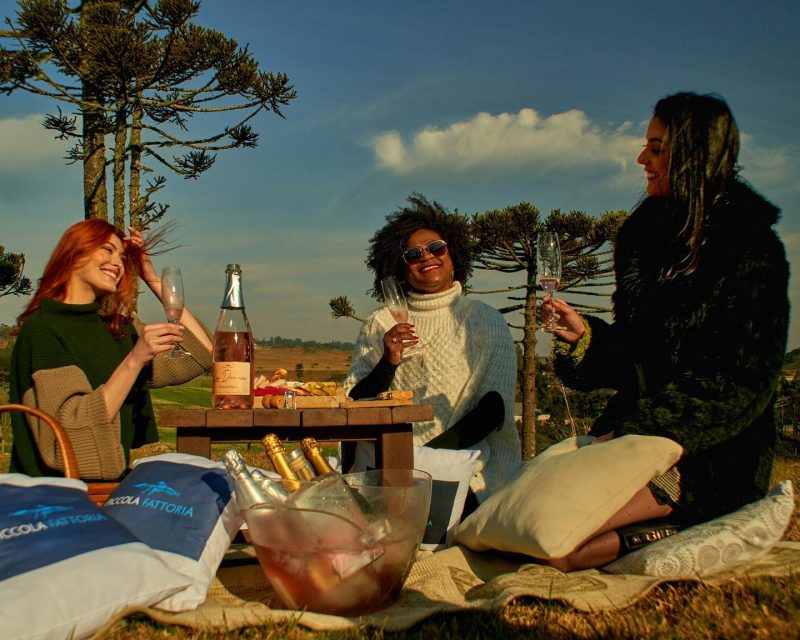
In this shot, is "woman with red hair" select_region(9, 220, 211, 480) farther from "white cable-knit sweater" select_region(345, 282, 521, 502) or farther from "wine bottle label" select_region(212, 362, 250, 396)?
"white cable-knit sweater" select_region(345, 282, 521, 502)

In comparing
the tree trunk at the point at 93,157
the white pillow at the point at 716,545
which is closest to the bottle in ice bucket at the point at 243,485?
the white pillow at the point at 716,545

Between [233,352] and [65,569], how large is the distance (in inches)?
48.0

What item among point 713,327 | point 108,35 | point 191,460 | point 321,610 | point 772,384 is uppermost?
point 108,35

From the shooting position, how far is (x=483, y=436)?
4066 mm

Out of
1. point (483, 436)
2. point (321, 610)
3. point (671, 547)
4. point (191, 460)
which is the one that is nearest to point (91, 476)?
point (191, 460)

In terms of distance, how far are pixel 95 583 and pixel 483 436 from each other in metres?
2.44

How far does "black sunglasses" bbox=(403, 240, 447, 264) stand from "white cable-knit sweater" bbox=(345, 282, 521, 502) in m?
0.23

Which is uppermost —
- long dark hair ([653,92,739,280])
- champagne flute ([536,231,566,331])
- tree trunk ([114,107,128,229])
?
tree trunk ([114,107,128,229])

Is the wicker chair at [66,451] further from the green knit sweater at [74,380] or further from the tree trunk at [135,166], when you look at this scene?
the tree trunk at [135,166]

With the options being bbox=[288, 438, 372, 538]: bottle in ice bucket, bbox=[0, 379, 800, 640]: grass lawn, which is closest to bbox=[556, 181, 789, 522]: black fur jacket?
bbox=[0, 379, 800, 640]: grass lawn

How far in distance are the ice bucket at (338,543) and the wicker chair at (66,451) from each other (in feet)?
2.99

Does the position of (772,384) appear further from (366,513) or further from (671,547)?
(366,513)

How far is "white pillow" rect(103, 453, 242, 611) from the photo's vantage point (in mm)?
2348

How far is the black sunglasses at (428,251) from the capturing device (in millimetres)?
4438
